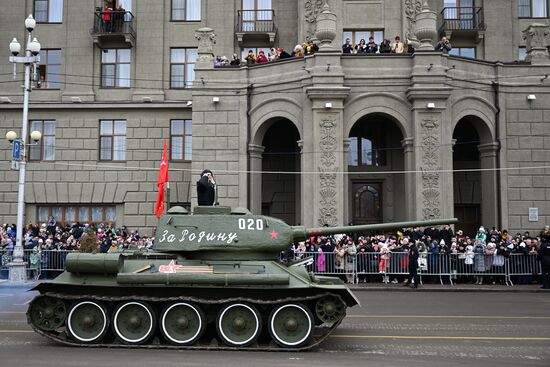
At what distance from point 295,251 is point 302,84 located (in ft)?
24.1

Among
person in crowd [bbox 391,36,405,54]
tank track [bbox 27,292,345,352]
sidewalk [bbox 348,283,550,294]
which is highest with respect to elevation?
person in crowd [bbox 391,36,405,54]

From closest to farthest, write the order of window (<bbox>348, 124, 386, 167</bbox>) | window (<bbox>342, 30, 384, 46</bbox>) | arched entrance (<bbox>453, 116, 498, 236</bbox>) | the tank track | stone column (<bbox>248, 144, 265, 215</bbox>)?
the tank track
stone column (<bbox>248, 144, 265, 215</bbox>)
window (<bbox>348, 124, 386, 167</bbox>)
arched entrance (<bbox>453, 116, 498, 236</bbox>)
window (<bbox>342, 30, 384, 46</bbox>)

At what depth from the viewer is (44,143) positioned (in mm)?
31594

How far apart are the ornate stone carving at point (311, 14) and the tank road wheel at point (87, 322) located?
68.8 feet

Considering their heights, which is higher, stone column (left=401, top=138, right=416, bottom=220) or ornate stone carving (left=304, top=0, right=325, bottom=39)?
ornate stone carving (left=304, top=0, right=325, bottom=39)

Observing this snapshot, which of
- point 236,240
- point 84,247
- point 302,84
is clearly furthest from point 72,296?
point 302,84

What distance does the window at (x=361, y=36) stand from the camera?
29391 millimetres

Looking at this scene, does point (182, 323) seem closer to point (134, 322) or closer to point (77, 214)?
point (134, 322)

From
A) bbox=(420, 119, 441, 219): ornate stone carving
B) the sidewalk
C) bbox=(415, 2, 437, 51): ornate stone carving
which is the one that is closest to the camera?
the sidewalk

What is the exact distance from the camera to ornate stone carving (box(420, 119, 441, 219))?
24.9m

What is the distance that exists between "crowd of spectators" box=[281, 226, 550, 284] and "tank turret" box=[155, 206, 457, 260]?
9.94m

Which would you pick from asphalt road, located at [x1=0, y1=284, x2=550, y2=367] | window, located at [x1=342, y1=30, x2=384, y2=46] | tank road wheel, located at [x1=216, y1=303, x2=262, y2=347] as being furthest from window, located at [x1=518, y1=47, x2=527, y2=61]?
tank road wheel, located at [x1=216, y1=303, x2=262, y2=347]

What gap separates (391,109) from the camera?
84.7 ft

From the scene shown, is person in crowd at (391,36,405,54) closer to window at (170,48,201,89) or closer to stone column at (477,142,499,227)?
stone column at (477,142,499,227)
